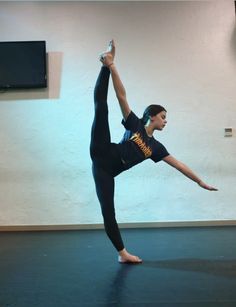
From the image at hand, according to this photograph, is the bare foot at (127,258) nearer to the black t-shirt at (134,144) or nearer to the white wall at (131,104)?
the black t-shirt at (134,144)

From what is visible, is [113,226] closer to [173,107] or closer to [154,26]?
[173,107]

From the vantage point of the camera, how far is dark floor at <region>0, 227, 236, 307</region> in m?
1.81

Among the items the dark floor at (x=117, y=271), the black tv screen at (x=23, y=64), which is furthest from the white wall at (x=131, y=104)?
the dark floor at (x=117, y=271)

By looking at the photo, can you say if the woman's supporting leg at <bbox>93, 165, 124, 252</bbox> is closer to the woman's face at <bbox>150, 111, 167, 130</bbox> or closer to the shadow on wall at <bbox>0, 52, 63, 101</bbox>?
the woman's face at <bbox>150, 111, 167, 130</bbox>

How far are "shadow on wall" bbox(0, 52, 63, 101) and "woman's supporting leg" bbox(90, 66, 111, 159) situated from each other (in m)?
1.62

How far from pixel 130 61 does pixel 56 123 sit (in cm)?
Result: 105

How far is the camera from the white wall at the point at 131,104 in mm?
3832

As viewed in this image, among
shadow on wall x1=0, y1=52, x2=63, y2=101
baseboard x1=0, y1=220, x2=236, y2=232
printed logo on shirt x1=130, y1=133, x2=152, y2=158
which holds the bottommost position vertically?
baseboard x1=0, y1=220, x2=236, y2=232

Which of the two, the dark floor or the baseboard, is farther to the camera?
the baseboard

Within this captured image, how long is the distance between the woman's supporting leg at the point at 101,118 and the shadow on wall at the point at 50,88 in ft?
5.31

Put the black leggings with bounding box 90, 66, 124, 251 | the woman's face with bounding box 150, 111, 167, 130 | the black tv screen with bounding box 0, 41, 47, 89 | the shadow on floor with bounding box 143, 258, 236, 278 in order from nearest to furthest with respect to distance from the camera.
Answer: the shadow on floor with bounding box 143, 258, 236, 278
the black leggings with bounding box 90, 66, 124, 251
the woman's face with bounding box 150, 111, 167, 130
the black tv screen with bounding box 0, 41, 47, 89

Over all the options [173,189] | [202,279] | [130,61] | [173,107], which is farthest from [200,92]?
[202,279]

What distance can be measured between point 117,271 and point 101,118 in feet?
3.28

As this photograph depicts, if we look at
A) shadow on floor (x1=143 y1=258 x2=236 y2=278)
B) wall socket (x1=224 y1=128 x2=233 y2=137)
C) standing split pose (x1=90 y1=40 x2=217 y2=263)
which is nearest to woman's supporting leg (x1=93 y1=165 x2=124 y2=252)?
standing split pose (x1=90 y1=40 x2=217 y2=263)
